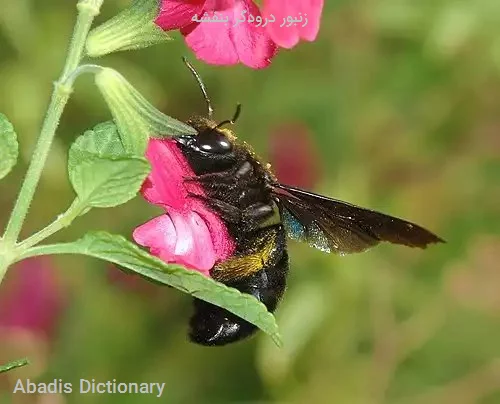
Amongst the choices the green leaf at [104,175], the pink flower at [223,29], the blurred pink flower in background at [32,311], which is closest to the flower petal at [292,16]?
the pink flower at [223,29]

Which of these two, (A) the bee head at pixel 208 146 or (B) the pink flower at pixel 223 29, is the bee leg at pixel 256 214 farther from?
(B) the pink flower at pixel 223 29

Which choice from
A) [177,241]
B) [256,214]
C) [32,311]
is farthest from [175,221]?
[32,311]

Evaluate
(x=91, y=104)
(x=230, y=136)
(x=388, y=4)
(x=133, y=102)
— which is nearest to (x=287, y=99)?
(x=388, y=4)

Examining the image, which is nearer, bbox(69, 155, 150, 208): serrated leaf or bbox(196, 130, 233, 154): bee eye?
bbox(69, 155, 150, 208): serrated leaf

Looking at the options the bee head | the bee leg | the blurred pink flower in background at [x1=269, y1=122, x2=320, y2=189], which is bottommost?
the bee leg

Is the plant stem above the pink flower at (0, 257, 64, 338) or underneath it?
underneath

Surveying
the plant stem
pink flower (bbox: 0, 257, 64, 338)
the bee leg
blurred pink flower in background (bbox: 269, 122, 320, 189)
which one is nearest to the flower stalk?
the plant stem

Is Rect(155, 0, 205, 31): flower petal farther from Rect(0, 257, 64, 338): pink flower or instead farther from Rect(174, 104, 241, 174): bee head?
Rect(0, 257, 64, 338): pink flower
